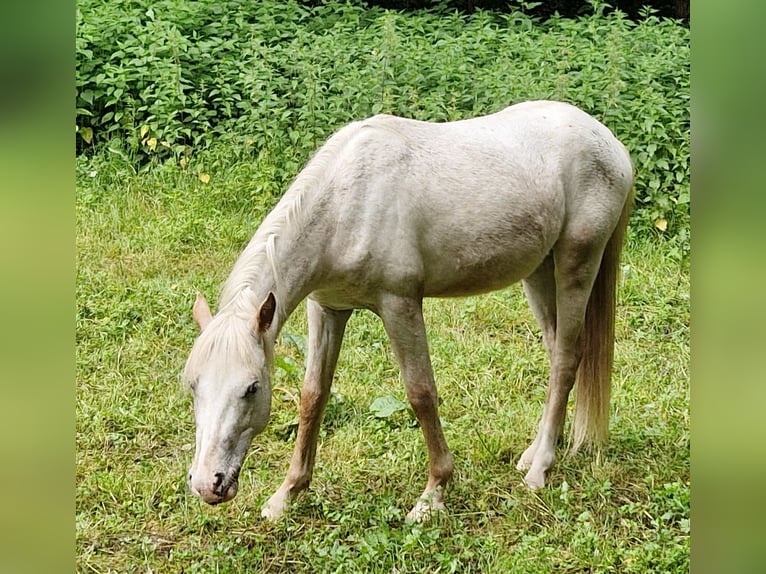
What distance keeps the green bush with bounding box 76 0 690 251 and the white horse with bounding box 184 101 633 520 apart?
8.07ft

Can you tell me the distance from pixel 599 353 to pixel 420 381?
36.8 inches

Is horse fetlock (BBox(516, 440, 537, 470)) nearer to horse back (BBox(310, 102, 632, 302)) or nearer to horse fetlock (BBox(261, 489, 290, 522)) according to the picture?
horse back (BBox(310, 102, 632, 302))

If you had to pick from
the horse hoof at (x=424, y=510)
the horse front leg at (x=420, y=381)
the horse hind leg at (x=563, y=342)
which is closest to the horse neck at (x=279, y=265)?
the horse front leg at (x=420, y=381)

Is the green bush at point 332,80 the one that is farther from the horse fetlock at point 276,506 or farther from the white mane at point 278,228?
the horse fetlock at point 276,506

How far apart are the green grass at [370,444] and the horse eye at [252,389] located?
724mm

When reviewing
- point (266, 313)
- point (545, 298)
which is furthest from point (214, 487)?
point (545, 298)

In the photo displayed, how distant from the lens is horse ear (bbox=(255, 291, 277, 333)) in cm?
272

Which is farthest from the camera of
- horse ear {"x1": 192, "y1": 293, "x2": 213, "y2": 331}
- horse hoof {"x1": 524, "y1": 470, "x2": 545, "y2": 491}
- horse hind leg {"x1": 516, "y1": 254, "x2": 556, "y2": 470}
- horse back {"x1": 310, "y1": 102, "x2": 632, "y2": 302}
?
horse hind leg {"x1": 516, "y1": 254, "x2": 556, "y2": 470}

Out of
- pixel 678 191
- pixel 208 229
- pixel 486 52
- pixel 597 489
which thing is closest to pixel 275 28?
pixel 486 52

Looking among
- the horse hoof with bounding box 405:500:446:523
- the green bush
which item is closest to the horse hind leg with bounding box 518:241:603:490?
the horse hoof with bounding box 405:500:446:523

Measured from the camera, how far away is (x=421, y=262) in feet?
10.5

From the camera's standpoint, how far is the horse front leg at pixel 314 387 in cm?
341
